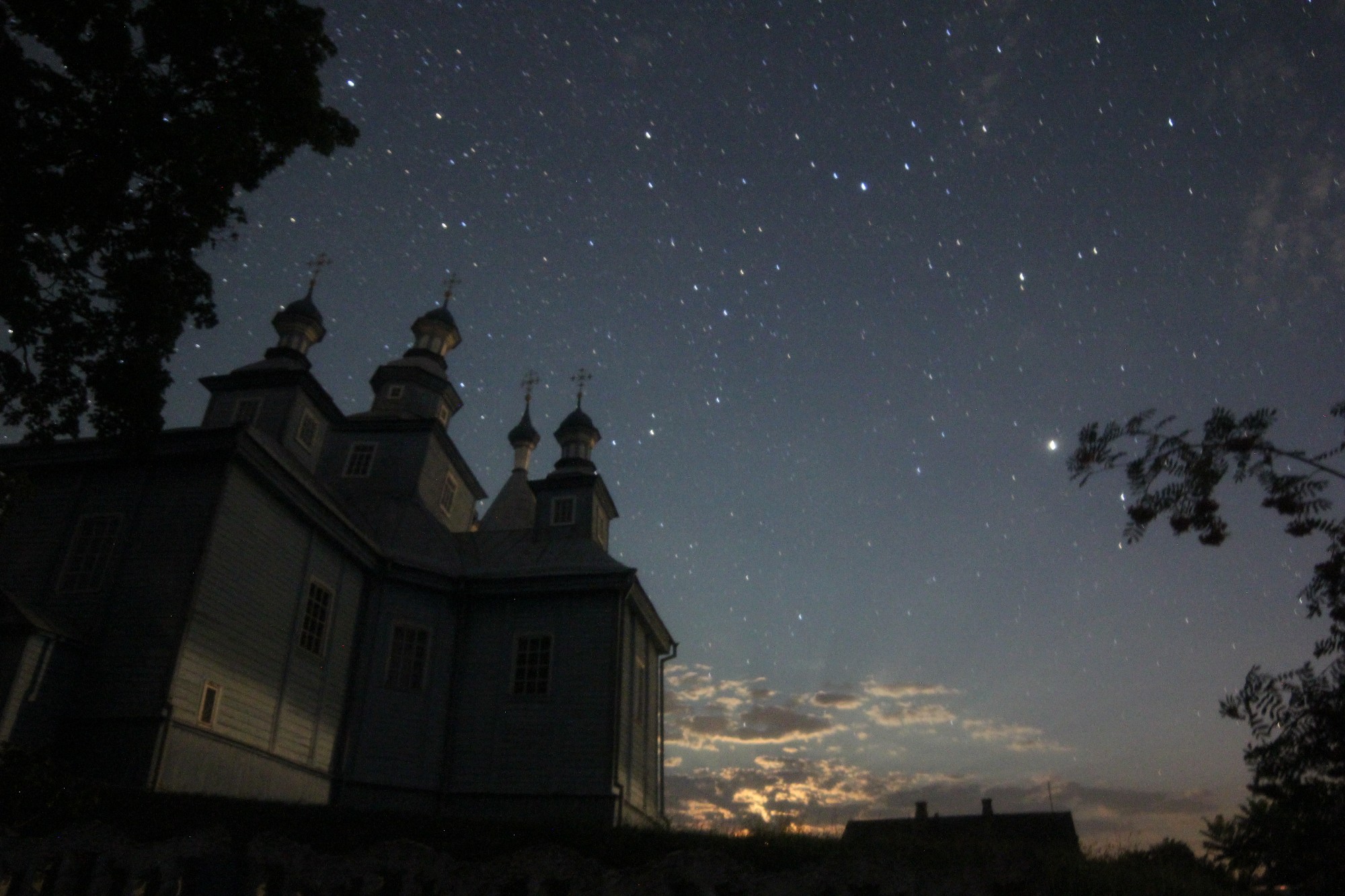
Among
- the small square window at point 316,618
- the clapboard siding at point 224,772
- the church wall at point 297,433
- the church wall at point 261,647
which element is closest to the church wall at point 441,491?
the church wall at point 297,433

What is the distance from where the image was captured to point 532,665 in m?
20.6

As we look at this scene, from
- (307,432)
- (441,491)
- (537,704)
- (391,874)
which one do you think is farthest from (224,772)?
(441,491)

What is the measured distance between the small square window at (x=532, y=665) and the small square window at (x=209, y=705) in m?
6.87

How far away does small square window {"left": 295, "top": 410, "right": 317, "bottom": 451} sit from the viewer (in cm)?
2405

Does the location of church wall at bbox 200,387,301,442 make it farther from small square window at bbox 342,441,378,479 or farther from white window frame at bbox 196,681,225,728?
white window frame at bbox 196,681,225,728

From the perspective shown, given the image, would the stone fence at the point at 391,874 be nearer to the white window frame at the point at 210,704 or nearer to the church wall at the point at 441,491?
the white window frame at the point at 210,704

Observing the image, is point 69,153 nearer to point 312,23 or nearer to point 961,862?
point 312,23

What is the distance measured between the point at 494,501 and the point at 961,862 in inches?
1049

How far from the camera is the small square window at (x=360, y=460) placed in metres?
25.4

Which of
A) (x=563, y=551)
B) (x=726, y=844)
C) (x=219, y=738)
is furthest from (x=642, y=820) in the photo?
(x=726, y=844)

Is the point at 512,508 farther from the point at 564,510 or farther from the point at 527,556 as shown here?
the point at 527,556

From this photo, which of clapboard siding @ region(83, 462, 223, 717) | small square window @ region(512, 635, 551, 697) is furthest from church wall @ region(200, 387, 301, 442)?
small square window @ region(512, 635, 551, 697)

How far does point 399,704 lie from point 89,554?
6.78 m

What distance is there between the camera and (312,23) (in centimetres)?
1083
